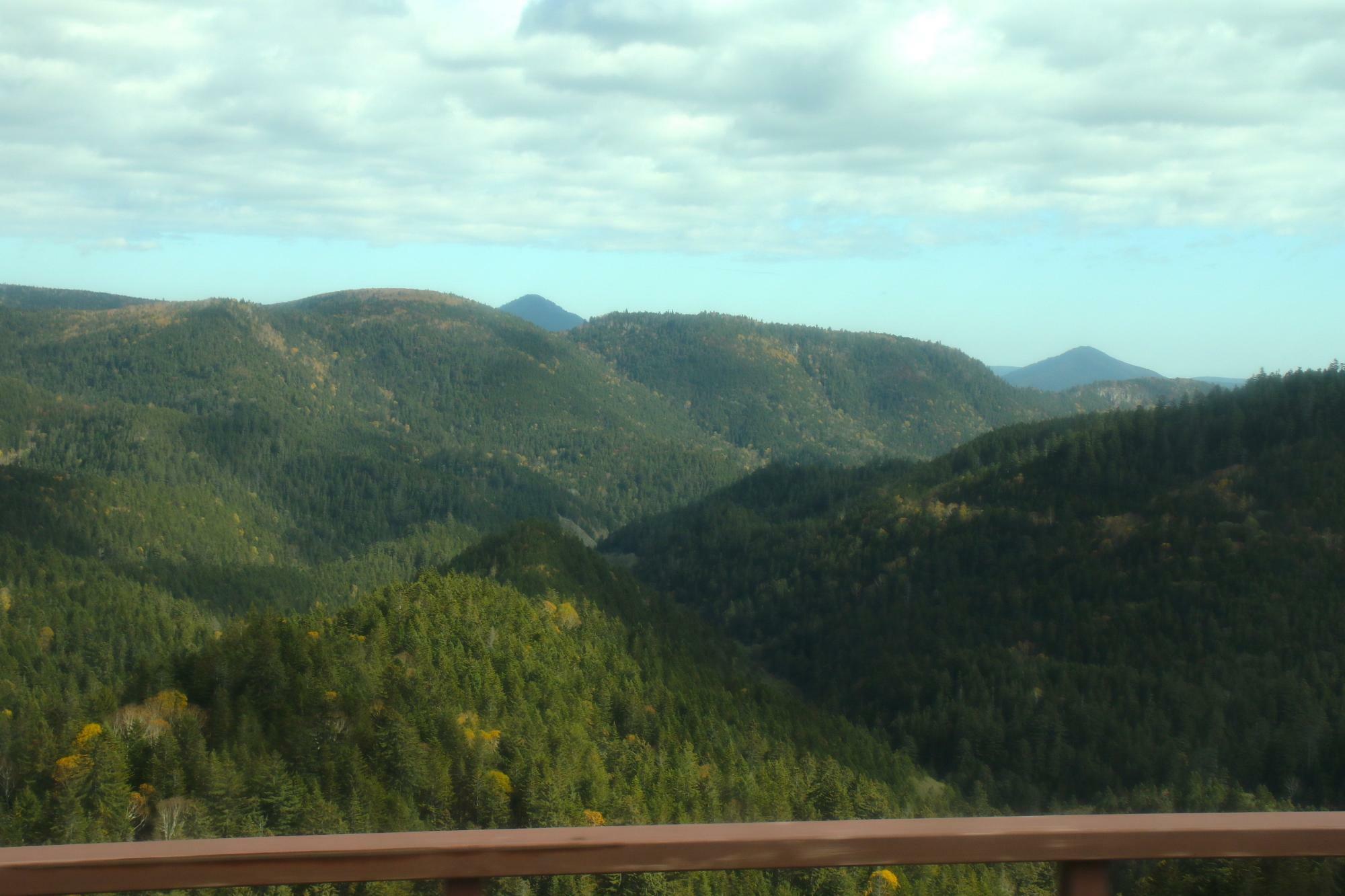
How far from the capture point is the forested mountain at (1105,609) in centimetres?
10150

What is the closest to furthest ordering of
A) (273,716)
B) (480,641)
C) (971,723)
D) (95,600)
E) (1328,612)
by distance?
(273,716) < (480,641) < (971,723) < (1328,612) < (95,600)

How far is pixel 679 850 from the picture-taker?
721 cm

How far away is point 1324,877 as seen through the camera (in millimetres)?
7566

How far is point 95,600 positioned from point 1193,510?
172298 mm

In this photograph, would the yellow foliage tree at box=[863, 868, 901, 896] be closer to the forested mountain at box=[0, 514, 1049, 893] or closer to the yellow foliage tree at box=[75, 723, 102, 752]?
the forested mountain at box=[0, 514, 1049, 893]

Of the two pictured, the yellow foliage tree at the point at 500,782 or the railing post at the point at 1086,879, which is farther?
the yellow foliage tree at the point at 500,782

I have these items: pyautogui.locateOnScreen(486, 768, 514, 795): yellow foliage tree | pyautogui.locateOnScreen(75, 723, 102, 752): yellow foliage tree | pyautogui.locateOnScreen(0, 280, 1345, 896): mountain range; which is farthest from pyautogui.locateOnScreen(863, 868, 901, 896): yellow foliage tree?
pyautogui.locateOnScreen(75, 723, 102, 752): yellow foliage tree

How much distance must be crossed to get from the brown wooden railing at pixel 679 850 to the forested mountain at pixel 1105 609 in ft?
178

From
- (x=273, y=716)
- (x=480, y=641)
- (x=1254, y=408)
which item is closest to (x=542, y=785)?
(x=273, y=716)

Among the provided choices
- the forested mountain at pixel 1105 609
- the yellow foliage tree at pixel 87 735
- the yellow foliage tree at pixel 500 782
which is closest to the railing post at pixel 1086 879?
the yellow foliage tree at pixel 500 782

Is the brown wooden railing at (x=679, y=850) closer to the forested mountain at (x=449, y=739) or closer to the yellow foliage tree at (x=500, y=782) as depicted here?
the forested mountain at (x=449, y=739)

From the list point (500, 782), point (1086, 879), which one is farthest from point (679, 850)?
point (500, 782)

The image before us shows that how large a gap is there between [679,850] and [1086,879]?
3.18 m

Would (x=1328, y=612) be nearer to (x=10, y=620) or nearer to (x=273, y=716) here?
(x=273, y=716)
